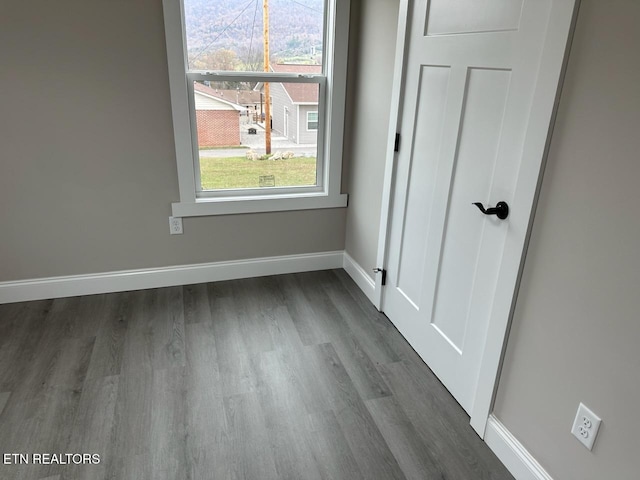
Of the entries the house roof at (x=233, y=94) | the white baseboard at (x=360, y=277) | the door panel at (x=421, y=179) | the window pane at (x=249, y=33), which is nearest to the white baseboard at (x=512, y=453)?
the door panel at (x=421, y=179)

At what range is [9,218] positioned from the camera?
247 cm

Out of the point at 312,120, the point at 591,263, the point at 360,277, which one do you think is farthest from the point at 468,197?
Answer: the point at 312,120

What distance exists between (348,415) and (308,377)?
30 centimetres

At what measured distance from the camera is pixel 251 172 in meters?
2.86

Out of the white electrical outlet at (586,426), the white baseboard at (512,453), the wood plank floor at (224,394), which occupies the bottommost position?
the wood plank floor at (224,394)

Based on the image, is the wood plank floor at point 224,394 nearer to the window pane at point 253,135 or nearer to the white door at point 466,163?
the white door at point 466,163

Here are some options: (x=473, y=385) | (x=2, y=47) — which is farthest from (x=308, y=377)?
(x=2, y=47)

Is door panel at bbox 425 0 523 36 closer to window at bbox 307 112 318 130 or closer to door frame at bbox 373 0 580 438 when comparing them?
door frame at bbox 373 0 580 438

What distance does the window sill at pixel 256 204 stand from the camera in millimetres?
2738

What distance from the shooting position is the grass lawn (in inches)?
109

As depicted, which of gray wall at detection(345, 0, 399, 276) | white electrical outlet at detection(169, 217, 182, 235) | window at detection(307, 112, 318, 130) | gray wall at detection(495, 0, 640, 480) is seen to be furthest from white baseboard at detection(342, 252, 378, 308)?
gray wall at detection(495, 0, 640, 480)

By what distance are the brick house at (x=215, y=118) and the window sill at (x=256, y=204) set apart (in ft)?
1.18

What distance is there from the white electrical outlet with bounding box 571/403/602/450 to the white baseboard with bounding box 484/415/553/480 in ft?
0.79

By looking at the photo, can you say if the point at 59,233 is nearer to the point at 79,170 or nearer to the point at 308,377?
the point at 79,170
